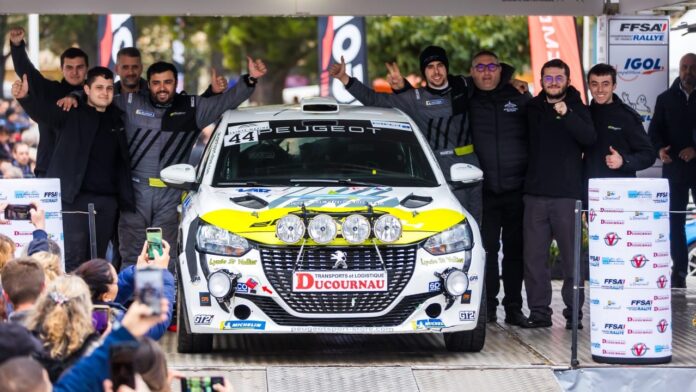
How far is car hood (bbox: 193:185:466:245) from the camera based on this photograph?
899 cm

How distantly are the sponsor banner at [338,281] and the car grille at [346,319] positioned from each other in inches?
7.0

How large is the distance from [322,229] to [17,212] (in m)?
1.99

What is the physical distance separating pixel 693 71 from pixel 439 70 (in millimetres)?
3474

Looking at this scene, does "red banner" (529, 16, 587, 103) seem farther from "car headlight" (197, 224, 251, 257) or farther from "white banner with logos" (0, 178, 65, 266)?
"car headlight" (197, 224, 251, 257)

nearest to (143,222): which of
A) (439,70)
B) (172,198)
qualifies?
(172,198)

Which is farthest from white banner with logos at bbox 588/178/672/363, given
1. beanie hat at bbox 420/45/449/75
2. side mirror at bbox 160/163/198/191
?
side mirror at bbox 160/163/198/191

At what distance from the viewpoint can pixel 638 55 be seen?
13344 mm

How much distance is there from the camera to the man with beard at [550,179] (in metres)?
10.7

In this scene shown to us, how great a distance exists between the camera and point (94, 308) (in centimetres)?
607

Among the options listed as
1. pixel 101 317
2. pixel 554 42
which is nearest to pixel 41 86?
pixel 101 317

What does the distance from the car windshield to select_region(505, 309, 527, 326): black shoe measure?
5.50ft

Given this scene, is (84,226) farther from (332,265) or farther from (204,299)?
(332,265)

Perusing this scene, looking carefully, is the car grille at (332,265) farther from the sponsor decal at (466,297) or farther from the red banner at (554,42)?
the red banner at (554,42)

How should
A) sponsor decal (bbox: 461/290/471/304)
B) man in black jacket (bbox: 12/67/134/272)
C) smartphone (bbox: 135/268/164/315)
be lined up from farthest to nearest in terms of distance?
man in black jacket (bbox: 12/67/134/272), sponsor decal (bbox: 461/290/471/304), smartphone (bbox: 135/268/164/315)
